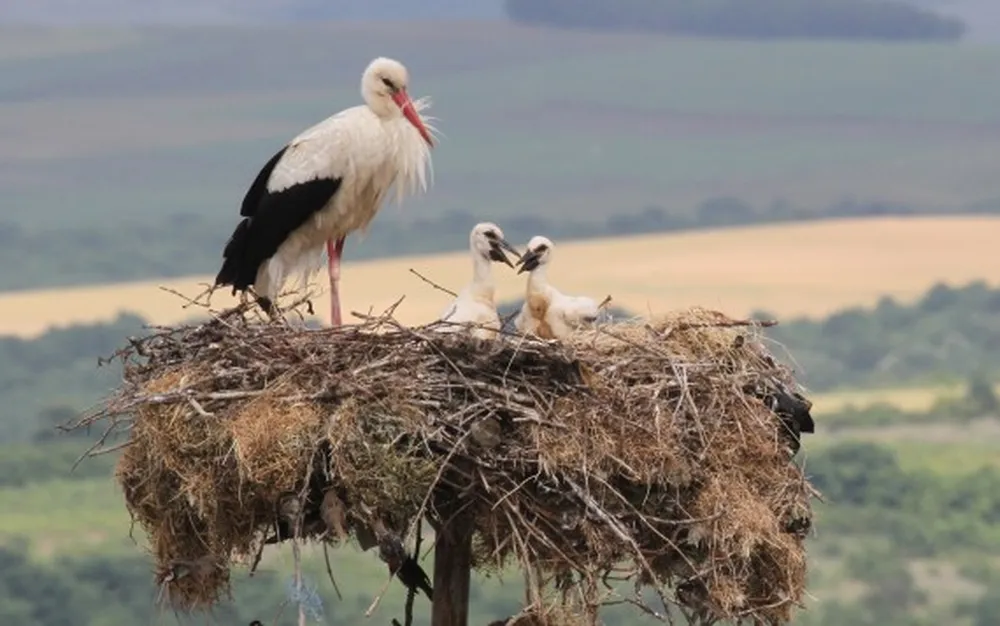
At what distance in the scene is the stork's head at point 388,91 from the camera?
41.5 ft

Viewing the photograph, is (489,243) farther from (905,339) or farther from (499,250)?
(905,339)

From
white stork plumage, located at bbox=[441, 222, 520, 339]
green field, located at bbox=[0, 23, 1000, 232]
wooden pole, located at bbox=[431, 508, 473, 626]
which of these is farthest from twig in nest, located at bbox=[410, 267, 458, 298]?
green field, located at bbox=[0, 23, 1000, 232]

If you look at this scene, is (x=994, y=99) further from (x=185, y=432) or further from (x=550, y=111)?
(x=185, y=432)

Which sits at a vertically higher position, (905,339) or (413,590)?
(905,339)

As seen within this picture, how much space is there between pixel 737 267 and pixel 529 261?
65263 mm

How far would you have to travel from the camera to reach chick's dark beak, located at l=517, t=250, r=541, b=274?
1215 cm

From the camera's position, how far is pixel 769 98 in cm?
12294

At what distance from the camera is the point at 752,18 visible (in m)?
129

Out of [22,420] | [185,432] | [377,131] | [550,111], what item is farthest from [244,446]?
[550,111]

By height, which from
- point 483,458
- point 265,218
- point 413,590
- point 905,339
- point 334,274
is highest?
point 905,339

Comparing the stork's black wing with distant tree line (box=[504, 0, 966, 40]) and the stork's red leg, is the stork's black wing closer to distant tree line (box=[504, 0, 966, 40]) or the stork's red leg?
the stork's red leg

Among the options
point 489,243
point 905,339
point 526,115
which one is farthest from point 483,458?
point 526,115

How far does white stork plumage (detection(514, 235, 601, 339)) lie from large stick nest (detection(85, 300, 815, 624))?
39.8 inches

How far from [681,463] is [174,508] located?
5.84 ft
